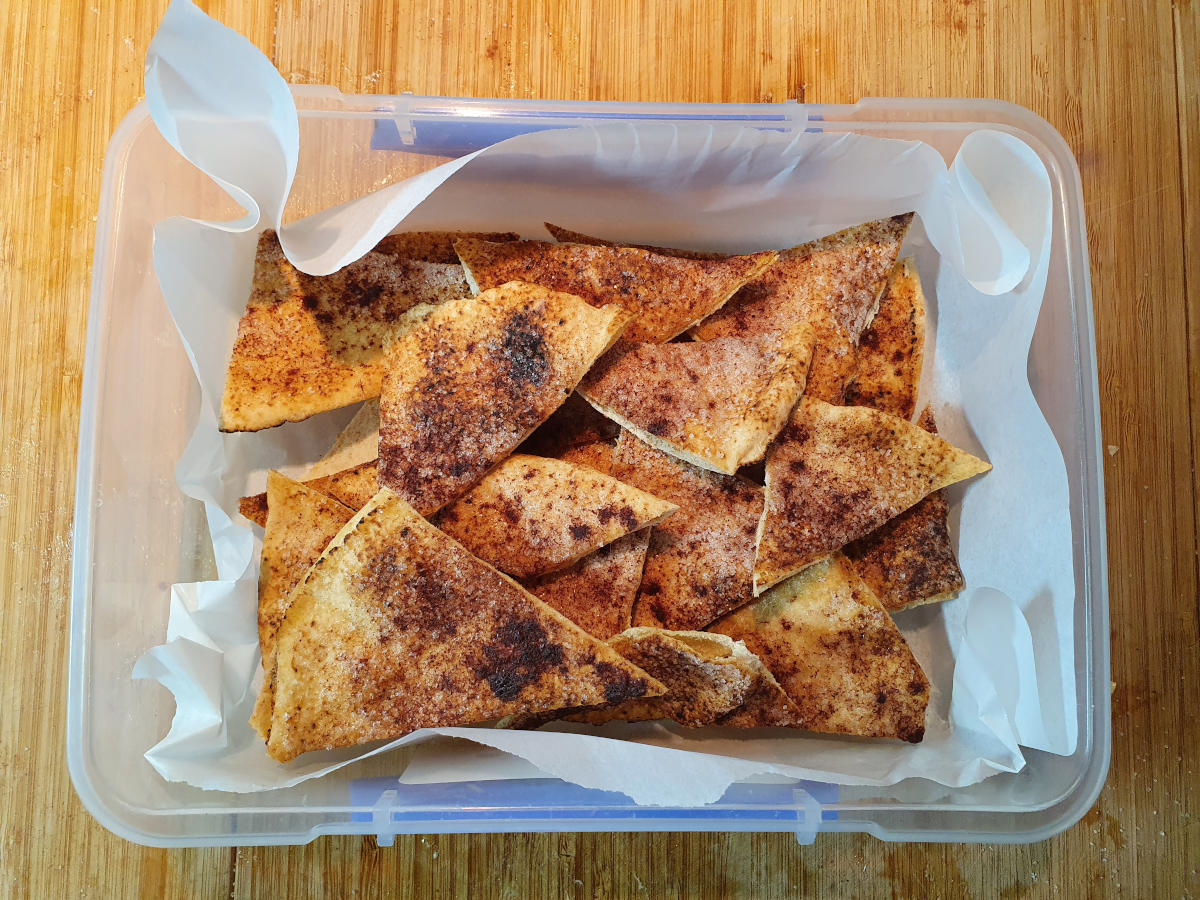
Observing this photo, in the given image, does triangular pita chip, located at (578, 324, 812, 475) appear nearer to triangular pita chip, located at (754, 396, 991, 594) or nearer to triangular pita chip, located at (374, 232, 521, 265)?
triangular pita chip, located at (754, 396, 991, 594)


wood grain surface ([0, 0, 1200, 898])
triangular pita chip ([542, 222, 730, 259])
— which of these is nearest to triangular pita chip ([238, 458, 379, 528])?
wood grain surface ([0, 0, 1200, 898])

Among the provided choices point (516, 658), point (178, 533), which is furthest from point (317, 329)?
point (516, 658)

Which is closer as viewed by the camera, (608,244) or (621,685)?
(621,685)

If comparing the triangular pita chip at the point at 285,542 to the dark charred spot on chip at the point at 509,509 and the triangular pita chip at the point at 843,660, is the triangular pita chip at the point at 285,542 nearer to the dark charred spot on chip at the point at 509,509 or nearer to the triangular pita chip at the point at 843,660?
the dark charred spot on chip at the point at 509,509

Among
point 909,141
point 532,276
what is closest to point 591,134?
point 532,276

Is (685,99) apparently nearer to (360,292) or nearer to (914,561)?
(360,292)
